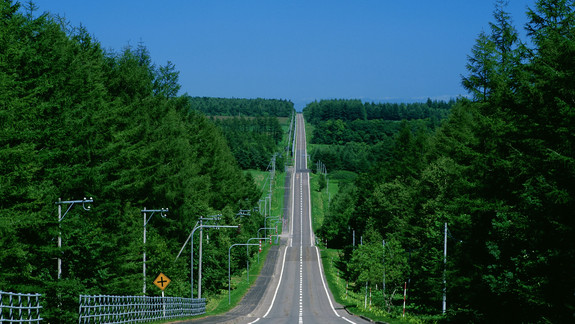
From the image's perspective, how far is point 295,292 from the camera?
71.3m

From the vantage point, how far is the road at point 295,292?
4169 centimetres

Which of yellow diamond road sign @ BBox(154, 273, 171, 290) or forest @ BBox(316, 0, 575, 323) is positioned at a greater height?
forest @ BBox(316, 0, 575, 323)

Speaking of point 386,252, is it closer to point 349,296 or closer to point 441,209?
point 441,209

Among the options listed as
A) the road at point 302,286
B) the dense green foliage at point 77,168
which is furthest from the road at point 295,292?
the dense green foliage at point 77,168

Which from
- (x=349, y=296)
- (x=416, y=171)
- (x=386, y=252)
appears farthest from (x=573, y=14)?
(x=349, y=296)

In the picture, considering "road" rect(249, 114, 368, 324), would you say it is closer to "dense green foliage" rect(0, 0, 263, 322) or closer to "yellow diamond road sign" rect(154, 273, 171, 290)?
"yellow diamond road sign" rect(154, 273, 171, 290)

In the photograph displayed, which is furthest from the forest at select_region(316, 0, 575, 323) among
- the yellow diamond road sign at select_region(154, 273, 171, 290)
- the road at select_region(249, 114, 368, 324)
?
the yellow diamond road sign at select_region(154, 273, 171, 290)

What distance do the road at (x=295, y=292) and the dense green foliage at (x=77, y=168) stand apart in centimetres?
735

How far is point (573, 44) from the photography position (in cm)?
2153

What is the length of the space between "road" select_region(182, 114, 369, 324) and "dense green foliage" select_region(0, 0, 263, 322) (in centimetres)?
735

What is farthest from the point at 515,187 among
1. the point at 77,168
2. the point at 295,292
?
the point at 295,292

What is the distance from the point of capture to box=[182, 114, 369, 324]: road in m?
41.7

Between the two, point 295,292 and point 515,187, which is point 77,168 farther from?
point 295,292

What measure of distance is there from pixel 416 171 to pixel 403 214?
26.3 ft
